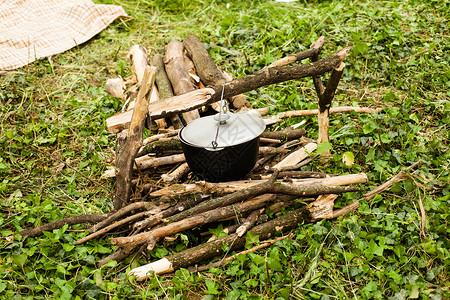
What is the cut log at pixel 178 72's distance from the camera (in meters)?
4.77

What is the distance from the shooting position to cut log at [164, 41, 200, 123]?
477 centimetres

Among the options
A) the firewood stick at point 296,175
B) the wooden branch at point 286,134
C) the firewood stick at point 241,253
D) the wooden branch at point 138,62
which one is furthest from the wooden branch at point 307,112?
the wooden branch at point 138,62

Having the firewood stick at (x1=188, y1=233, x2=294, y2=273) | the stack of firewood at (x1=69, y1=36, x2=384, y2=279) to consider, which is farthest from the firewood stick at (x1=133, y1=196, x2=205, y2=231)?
the firewood stick at (x1=188, y1=233, x2=294, y2=273)

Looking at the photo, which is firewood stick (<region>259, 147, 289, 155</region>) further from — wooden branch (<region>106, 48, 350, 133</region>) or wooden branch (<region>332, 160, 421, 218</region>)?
wooden branch (<region>332, 160, 421, 218</region>)

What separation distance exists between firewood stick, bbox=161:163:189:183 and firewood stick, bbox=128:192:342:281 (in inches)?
29.0

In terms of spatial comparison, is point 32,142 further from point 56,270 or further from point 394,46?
point 394,46

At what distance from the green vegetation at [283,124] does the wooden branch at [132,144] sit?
37cm

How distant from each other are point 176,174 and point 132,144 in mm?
551

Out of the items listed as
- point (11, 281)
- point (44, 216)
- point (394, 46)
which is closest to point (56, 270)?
point (11, 281)

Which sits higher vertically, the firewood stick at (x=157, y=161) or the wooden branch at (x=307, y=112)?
the firewood stick at (x=157, y=161)

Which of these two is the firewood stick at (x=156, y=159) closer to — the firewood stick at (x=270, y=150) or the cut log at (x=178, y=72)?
the firewood stick at (x=270, y=150)

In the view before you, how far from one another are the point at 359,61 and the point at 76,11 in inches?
186

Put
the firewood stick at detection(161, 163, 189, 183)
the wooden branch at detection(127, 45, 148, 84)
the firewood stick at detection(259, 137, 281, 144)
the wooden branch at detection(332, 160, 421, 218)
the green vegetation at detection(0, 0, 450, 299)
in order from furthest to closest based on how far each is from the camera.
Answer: the wooden branch at detection(127, 45, 148, 84)
the firewood stick at detection(259, 137, 281, 144)
the firewood stick at detection(161, 163, 189, 183)
the wooden branch at detection(332, 160, 421, 218)
the green vegetation at detection(0, 0, 450, 299)

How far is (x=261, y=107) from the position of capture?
499 centimetres
